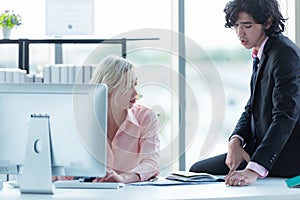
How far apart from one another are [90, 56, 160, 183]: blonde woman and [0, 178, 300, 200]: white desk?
0.31m

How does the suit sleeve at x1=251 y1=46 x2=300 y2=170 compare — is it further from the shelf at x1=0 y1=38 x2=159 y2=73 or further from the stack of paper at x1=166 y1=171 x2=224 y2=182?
the shelf at x1=0 y1=38 x2=159 y2=73

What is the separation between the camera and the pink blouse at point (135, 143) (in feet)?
8.92

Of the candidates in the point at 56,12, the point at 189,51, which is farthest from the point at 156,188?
the point at 189,51

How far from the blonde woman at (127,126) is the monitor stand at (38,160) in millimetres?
393

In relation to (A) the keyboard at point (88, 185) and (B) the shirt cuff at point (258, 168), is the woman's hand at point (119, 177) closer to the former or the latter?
(A) the keyboard at point (88, 185)

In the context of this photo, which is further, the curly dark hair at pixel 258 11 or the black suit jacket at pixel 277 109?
the curly dark hair at pixel 258 11

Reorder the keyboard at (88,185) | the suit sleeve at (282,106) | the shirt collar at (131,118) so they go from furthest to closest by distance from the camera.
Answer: the shirt collar at (131,118) < the suit sleeve at (282,106) < the keyboard at (88,185)

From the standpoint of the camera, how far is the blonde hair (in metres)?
2.70

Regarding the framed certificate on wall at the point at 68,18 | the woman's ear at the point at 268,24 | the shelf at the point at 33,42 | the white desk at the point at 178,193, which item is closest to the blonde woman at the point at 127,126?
the white desk at the point at 178,193

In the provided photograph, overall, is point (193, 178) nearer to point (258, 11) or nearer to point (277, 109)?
point (277, 109)

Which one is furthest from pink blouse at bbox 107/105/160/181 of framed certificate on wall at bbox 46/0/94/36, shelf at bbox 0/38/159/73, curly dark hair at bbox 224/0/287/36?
framed certificate on wall at bbox 46/0/94/36

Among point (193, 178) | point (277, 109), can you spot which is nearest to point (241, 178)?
point (193, 178)

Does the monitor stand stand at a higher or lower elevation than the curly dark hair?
lower

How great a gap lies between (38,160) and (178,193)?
0.51m
